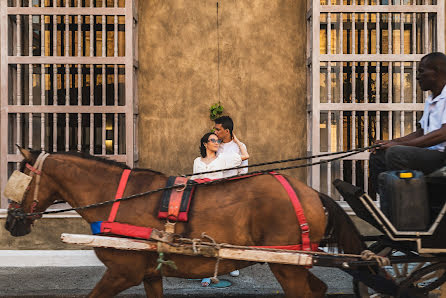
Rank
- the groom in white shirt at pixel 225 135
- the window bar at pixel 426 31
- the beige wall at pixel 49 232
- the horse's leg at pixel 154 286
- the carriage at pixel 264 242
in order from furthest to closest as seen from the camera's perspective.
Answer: the window bar at pixel 426 31
the beige wall at pixel 49 232
the groom in white shirt at pixel 225 135
the horse's leg at pixel 154 286
the carriage at pixel 264 242

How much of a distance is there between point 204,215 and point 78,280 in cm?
289

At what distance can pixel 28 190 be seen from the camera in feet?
9.29

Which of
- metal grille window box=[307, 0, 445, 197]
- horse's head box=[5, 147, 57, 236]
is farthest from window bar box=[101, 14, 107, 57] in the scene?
horse's head box=[5, 147, 57, 236]

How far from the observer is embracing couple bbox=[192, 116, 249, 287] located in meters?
4.30

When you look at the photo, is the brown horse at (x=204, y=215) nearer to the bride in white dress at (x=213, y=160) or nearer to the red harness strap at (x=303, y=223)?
the red harness strap at (x=303, y=223)

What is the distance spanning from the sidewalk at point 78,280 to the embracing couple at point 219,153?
0.89ft

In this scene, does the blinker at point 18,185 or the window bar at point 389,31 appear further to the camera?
the window bar at point 389,31

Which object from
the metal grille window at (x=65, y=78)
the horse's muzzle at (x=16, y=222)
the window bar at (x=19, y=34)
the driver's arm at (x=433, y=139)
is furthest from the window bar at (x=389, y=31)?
the window bar at (x=19, y=34)

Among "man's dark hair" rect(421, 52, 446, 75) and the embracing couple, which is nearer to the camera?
"man's dark hair" rect(421, 52, 446, 75)

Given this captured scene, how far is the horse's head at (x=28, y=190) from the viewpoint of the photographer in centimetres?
281

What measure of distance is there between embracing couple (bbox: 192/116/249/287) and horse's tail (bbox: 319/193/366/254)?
154 cm

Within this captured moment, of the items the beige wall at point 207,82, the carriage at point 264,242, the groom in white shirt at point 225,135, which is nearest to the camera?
the carriage at point 264,242

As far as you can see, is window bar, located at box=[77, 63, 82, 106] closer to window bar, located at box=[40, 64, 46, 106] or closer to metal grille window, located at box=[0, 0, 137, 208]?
metal grille window, located at box=[0, 0, 137, 208]

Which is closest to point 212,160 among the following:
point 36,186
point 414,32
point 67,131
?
point 36,186
